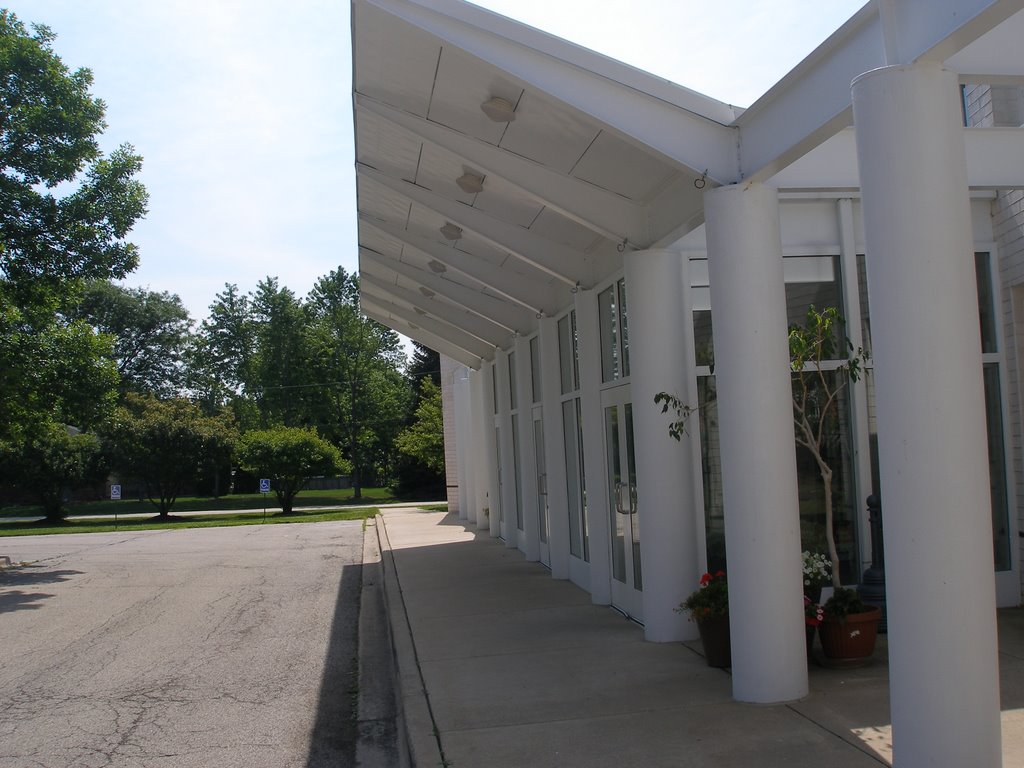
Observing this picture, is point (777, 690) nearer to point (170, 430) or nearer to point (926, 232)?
point (926, 232)

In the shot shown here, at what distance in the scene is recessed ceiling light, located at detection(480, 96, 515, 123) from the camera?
7.79 m

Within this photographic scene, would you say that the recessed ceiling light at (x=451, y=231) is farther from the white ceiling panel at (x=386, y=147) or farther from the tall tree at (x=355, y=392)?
the tall tree at (x=355, y=392)

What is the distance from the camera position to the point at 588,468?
37.0ft

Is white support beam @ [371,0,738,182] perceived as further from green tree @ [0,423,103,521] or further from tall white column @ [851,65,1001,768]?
green tree @ [0,423,103,521]

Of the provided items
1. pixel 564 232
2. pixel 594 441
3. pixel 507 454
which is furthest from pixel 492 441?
pixel 564 232

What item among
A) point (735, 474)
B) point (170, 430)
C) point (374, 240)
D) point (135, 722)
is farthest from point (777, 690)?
point (170, 430)

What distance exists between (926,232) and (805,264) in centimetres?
516

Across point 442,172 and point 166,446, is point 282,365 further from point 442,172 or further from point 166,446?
point 442,172

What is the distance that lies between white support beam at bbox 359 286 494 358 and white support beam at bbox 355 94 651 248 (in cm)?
1036

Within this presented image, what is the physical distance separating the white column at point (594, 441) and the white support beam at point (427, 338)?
35.3 ft

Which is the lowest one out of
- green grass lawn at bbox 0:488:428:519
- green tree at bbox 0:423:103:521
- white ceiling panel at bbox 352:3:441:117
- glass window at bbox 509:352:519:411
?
green grass lawn at bbox 0:488:428:519

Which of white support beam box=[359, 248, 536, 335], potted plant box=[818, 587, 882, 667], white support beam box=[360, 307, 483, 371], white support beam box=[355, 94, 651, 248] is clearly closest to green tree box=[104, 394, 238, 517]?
white support beam box=[360, 307, 483, 371]

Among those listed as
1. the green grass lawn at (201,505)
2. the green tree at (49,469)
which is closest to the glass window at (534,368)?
the green tree at (49,469)

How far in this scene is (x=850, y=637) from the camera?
754 cm
